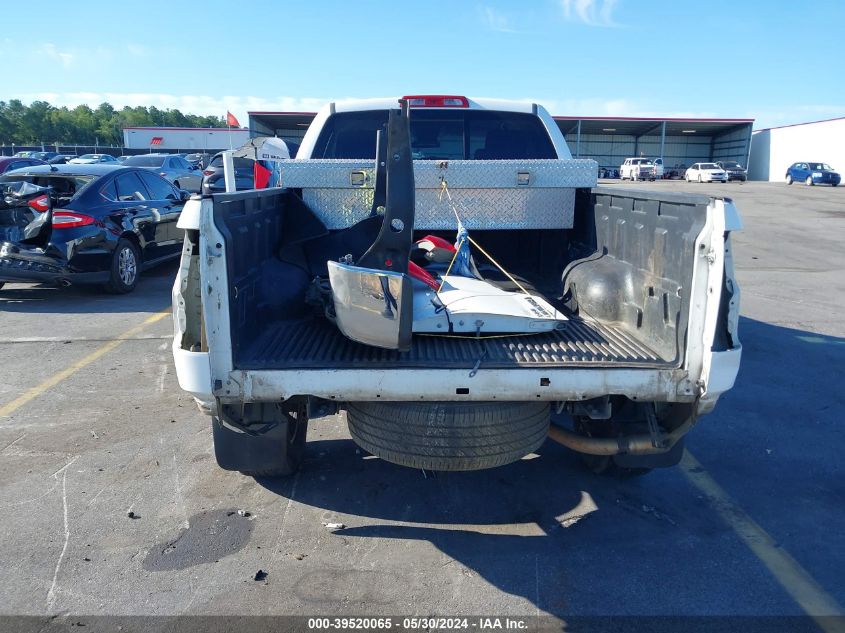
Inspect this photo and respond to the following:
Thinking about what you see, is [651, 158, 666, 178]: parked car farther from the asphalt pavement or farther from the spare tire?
the spare tire

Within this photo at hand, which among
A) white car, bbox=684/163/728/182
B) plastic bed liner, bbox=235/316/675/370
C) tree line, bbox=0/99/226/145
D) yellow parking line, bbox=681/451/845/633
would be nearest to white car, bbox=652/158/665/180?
white car, bbox=684/163/728/182

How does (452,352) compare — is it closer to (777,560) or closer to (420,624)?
(420,624)

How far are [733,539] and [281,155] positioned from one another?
5.72 meters

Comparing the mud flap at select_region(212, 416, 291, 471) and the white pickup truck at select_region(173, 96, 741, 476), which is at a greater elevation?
the white pickup truck at select_region(173, 96, 741, 476)

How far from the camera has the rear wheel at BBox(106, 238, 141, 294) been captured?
344 inches

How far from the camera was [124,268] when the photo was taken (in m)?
8.98

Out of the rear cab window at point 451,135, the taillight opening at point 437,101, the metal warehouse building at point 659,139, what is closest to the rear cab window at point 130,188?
the rear cab window at point 451,135

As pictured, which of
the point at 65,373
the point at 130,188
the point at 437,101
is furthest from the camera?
the point at 130,188

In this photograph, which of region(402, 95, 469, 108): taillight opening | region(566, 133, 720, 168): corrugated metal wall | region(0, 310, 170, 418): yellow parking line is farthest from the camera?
region(566, 133, 720, 168): corrugated metal wall

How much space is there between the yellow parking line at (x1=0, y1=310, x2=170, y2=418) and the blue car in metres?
44.9

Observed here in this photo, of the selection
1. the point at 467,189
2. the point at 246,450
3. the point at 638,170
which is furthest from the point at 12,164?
the point at 638,170

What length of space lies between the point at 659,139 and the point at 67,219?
193 feet

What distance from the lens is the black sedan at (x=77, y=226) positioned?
8148 mm

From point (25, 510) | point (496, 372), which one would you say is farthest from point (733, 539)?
point (25, 510)
